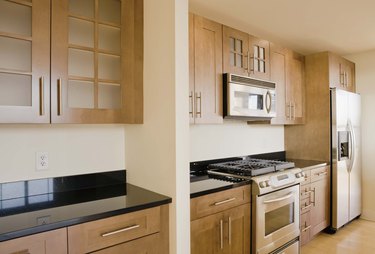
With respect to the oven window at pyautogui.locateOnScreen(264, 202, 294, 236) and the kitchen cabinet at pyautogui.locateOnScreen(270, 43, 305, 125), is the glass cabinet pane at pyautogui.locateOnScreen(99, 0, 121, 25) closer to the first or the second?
the kitchen cabinet at pyautogui.locateOnScreen(270, 43, 305, 125)

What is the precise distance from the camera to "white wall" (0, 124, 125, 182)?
1610 mm

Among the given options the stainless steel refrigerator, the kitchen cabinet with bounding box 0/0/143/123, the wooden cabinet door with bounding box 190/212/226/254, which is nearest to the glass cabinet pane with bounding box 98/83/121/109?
the kitchen cabinet with bounding box 0/0/143/123

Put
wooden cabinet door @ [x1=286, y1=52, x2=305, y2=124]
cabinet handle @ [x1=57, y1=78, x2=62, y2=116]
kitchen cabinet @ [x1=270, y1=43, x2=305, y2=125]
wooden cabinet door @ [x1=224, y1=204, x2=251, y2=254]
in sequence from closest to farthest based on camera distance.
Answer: cabinet handle @ [x1=57, y1=78, x2=62, y2=116], wooden cabinet door @ [x1=224, y1=204, x2=251, y2=254], kitchen cabinet @ [x1=270, y1=43, x2=305, y2=125], wooden cabinet door @ [x1=286, y1=52, x2=305, y2=124]

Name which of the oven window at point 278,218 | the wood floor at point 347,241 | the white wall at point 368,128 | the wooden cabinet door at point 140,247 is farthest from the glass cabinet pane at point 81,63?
the white wall at point 368,128

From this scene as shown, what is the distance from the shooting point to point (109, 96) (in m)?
1.75

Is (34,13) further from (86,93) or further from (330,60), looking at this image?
(330,60)

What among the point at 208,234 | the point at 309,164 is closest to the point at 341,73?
the point at 309,164

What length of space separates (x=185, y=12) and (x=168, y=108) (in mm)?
583

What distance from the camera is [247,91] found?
8.32ft

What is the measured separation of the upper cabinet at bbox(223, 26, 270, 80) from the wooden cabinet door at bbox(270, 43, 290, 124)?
0.10m

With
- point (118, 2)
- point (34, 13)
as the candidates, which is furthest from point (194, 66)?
point (34, 13)

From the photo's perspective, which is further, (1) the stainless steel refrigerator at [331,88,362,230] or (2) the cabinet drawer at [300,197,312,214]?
(1) the stainless steel refrigerator at [331,88,362,230]

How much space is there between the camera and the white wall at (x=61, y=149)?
5.28ft

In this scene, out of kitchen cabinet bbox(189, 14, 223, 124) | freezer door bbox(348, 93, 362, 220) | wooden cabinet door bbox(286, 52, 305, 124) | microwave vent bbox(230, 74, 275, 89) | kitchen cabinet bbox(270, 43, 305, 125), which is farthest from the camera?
freezer door bbox(348, 93, 362, 220)
